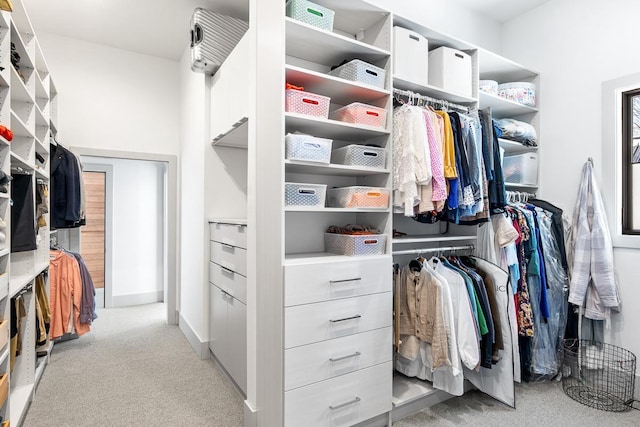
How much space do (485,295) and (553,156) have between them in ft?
4.82

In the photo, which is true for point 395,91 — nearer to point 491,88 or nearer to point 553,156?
point 491,88

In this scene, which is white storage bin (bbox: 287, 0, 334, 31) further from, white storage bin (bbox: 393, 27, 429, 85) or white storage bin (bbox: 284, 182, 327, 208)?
white storage bin (bbox: 284, 182, 327, 208)

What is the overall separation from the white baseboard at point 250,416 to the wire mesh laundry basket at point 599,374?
6.85 feet

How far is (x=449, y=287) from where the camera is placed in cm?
208

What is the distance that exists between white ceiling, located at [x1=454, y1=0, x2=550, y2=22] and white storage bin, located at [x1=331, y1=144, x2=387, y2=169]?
1885mm

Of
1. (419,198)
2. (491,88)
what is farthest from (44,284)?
(491,88)

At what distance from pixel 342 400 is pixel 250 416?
1.65ft

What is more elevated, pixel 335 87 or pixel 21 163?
pixel 335 87

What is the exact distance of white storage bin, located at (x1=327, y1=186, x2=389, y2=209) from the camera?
A: 1.99m

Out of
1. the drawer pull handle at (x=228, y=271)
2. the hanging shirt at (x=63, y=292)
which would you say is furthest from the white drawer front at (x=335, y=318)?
the hanging shirt at (x=63, y=292)

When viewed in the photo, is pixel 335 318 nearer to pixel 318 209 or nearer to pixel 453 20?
pixel 318 209

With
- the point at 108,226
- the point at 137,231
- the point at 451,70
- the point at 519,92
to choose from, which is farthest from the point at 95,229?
the point at 519,92

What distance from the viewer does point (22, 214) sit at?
6.71 ft

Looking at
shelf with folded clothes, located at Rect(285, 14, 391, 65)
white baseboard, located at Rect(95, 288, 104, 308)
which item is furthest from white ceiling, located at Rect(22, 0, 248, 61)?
white baseboard, located at Rect(95, 288, 104, 308)
